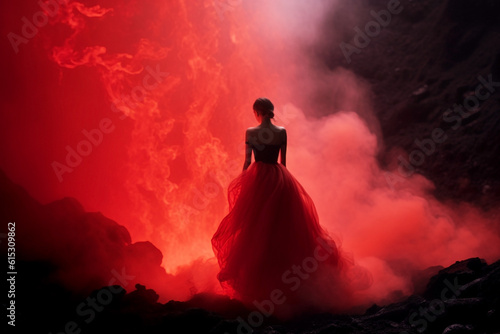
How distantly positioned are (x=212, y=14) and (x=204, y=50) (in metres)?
0.88

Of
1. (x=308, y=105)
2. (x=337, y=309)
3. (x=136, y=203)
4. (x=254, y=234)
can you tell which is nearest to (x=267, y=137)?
(x=254, y=234)

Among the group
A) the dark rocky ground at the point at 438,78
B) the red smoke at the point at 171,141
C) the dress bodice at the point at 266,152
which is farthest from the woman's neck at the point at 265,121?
the dark rocky ground at the point at 438,78

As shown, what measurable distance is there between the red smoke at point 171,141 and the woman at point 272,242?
751mm

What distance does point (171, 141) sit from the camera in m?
8.82

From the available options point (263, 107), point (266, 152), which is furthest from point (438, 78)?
point (266, 152)

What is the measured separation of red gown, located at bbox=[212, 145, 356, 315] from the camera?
18.8ft

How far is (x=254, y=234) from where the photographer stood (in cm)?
584

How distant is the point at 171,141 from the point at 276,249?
410 centimetres

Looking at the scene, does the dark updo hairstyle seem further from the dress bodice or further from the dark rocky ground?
the dark rocky ground

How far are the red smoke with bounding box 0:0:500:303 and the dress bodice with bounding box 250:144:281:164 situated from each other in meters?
1.96

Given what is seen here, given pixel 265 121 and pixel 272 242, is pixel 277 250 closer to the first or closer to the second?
pixel 272 242

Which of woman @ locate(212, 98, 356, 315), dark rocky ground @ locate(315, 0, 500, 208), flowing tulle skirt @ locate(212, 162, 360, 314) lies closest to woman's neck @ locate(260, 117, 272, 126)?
woman @ locate(212, 98, 356, 315)

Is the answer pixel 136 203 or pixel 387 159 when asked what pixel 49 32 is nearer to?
pixel 136 203

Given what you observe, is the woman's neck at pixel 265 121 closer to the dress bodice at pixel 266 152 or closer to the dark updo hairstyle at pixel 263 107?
the dark updo hairstyle at pixel 263 107
